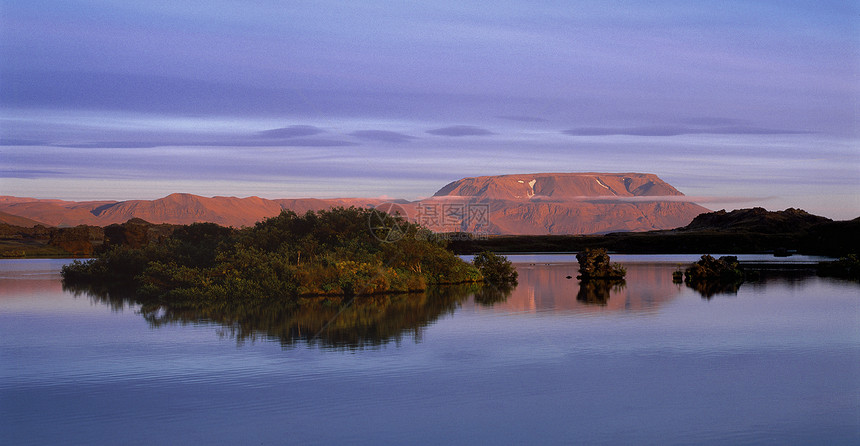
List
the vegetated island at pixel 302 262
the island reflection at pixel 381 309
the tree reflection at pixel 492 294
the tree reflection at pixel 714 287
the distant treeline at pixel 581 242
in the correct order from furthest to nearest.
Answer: the distant treeline at pixel 581 242, the tree reflection at pixel 714 287, the vegetated island at pixel 302 262, the tree reflection at pixel 492 294, the island reflection at pixel 381 309

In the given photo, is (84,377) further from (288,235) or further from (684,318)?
(288,235)

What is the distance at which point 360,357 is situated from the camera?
854 inches

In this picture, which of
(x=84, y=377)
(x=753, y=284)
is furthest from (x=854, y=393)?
(x=753, y=284)

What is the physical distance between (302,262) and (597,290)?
56.9 ft

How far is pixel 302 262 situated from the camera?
144ft

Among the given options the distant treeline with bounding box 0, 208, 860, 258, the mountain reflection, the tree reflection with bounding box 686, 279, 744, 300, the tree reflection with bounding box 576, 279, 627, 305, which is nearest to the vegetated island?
the mountain reflection

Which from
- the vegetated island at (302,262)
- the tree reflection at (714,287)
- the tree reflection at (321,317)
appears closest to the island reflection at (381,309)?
the tree reflection at (321,317)

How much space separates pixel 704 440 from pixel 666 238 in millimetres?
136194

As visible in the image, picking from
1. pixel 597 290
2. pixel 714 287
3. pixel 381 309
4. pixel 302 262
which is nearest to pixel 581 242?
pixel 714 287

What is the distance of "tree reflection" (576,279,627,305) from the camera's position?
38.7m

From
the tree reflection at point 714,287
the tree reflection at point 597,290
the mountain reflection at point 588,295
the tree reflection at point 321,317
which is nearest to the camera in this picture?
the tree reflection at point 321,317

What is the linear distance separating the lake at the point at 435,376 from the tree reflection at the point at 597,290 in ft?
13.9

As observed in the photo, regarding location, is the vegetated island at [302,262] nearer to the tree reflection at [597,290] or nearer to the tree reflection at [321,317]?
the tree reflection at [321,317]

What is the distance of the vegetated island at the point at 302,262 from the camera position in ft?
132
